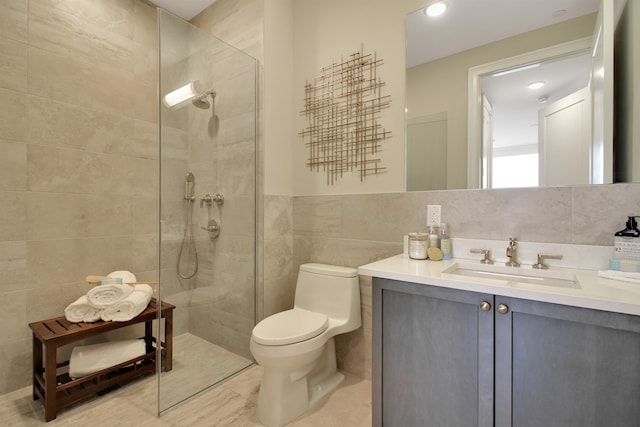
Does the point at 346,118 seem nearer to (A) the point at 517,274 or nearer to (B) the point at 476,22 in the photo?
(B) the point at 476,22

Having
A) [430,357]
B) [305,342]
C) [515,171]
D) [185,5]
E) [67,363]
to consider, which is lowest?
[67,363]

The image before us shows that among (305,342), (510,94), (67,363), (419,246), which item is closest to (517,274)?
(419,246)

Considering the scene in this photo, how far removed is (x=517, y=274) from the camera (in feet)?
4.24

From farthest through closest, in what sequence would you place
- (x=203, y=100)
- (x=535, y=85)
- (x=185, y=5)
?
(x=185, y=5), (x=203, y=100), (x=535, y=85)

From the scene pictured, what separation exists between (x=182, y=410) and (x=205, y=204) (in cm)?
116

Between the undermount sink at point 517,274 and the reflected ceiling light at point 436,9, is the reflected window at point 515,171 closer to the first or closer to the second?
the undermount sink at point 517,274

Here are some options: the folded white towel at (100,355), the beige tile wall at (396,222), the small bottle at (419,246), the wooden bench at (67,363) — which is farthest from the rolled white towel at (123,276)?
the small bottle at (419,246)

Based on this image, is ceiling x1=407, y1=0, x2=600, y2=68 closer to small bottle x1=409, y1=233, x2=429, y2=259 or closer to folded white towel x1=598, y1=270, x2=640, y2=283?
small bottle x1=409, y1=233, x2=429, y2=259

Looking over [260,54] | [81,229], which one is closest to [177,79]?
[260,54]

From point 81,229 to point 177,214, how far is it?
0.79 metres

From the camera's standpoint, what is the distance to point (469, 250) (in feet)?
4.99

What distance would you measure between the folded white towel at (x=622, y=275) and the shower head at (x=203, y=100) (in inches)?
84.5

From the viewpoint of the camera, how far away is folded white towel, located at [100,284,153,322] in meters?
1.73

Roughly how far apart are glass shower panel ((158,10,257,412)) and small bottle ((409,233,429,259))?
109 cm
